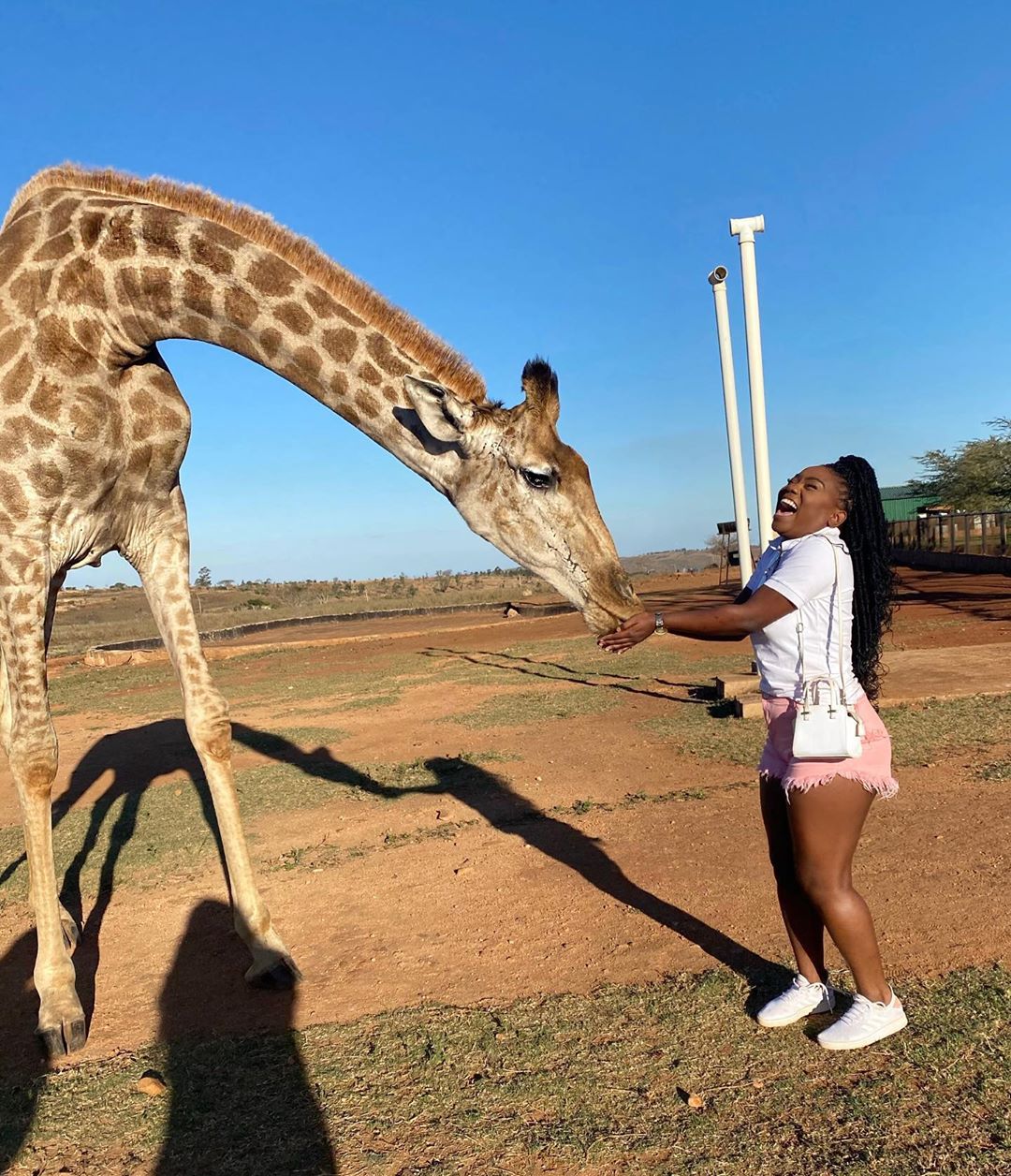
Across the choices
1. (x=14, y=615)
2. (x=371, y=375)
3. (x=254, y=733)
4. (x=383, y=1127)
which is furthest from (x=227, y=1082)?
(x=254, y=733)

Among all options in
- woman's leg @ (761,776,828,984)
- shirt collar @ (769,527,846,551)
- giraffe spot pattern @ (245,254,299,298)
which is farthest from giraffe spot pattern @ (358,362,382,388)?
woman's leg @ (761,776,828,984)

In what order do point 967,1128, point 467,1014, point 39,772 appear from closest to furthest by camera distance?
1. point 967,1128
2. point 467,1014
3. point 39,772

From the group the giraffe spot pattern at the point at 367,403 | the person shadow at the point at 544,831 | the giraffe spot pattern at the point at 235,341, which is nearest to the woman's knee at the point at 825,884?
the person shadow at the point at 544,831

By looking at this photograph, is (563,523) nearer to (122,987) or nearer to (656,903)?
(656,903)

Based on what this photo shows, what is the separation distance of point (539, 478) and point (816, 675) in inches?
53.6

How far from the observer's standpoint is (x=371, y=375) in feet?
12.5

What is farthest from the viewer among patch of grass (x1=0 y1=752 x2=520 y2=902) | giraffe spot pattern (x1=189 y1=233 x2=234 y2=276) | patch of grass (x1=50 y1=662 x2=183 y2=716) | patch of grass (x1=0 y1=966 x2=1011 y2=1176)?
patch of grass (x1=50 y1=662 x2=183 y2=716)

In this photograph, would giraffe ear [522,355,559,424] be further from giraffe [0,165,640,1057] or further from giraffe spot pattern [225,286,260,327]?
giraffe spot pattern [225,286,260,327]

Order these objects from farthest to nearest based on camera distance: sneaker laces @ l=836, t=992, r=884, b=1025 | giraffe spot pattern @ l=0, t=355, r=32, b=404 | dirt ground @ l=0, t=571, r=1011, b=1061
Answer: giraffe spot pattern @ l=0, t=355, r=32, b=404 < dirt ground @ l=0, t=571, r=1011, b=1061 < sneaker laces @ l=836, t=992, r=884, b=1025

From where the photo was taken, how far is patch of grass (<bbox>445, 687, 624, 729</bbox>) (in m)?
9.29

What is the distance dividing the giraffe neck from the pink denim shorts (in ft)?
5.65

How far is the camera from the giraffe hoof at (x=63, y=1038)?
3.36 m

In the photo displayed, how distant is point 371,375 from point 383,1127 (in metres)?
2.87

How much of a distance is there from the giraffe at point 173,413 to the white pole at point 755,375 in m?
6.15
